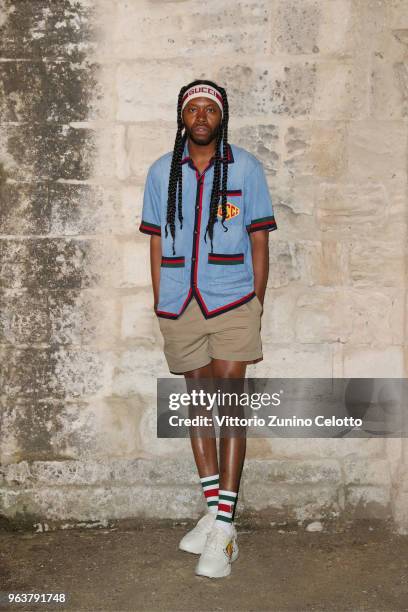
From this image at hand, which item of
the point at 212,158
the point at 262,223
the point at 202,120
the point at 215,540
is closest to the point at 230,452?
the point at 215,540

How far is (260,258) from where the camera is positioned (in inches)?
136

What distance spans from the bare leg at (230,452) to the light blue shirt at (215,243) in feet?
0.86

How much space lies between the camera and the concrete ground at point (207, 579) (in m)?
3.08

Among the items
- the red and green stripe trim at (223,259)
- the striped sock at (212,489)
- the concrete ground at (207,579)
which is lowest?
the concrete ground at (207,579)

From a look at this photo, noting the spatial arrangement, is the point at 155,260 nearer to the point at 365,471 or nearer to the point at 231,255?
the point at 231,255

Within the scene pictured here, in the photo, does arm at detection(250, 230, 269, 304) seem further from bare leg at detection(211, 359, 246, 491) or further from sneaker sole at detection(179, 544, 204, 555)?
sneaker sole at detection(179, 544, 204, 555)

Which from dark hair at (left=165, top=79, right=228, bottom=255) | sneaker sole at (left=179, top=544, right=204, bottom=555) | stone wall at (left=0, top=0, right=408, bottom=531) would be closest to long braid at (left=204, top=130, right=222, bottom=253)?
dark hair at (left=165, top=79, right=228, bottom=255)

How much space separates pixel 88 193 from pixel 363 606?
228 centimetres

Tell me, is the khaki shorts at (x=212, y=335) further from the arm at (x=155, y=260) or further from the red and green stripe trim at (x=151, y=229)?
the red and green stripe trim at (x=151, y=229)

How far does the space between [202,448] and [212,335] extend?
0.56 metres

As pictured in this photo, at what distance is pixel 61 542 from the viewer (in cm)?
370

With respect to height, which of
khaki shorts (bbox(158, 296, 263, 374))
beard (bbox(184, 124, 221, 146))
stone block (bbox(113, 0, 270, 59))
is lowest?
khaki shorts (bbox(158, 296, 263, 374))

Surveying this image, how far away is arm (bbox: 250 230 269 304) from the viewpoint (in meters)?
3.46

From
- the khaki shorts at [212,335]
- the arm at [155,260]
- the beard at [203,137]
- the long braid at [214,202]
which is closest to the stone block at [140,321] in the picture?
the arm at [155,260]
